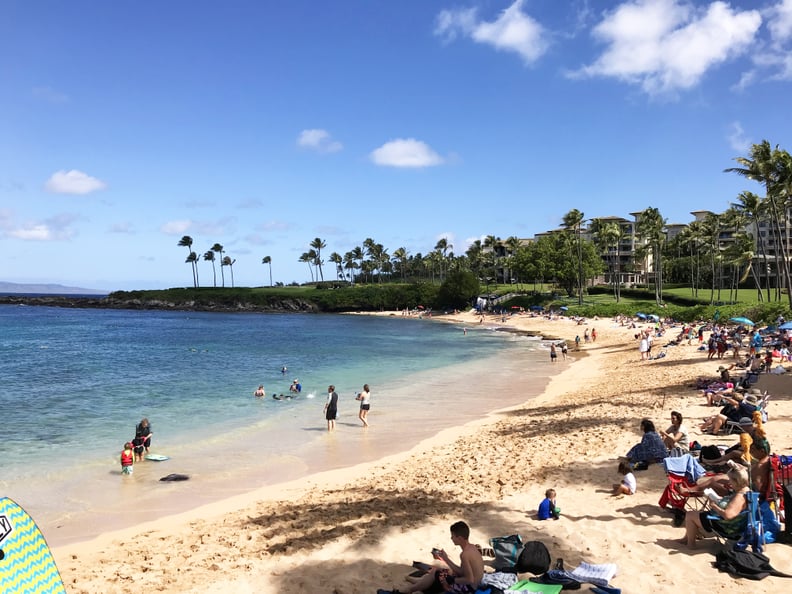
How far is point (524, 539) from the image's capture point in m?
8.17

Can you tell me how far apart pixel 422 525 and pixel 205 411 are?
53.0ft

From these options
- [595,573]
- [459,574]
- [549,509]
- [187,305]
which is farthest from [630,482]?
[187,305]

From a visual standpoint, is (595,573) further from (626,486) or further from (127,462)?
(127,462)

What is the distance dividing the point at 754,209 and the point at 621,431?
→ 119ft

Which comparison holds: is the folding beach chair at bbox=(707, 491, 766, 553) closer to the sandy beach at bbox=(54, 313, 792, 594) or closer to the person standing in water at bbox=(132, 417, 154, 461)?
the sandy beach at bbox=(54, 313, 792, 594)

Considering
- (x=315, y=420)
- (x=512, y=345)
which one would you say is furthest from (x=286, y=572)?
(x=512, y=345)

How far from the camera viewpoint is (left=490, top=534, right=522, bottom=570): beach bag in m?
7.18

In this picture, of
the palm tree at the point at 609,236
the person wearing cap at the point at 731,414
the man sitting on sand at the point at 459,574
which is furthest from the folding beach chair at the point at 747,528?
the palm tree at the point at 609,236

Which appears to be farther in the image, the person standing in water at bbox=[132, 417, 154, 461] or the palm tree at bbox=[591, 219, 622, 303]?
the palm tree at bbox=[591, 219, 622, 303]

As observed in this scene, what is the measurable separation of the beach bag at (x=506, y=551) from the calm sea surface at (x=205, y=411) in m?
7.58

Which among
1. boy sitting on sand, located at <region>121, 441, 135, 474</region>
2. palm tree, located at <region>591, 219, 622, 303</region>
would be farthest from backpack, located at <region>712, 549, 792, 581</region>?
palm tree, located at <region>591, 219, 622, 303</region>

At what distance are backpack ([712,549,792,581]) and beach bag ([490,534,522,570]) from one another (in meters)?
2.44

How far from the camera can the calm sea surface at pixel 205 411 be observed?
1309 centimetres

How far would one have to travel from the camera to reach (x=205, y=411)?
74.6 feet
